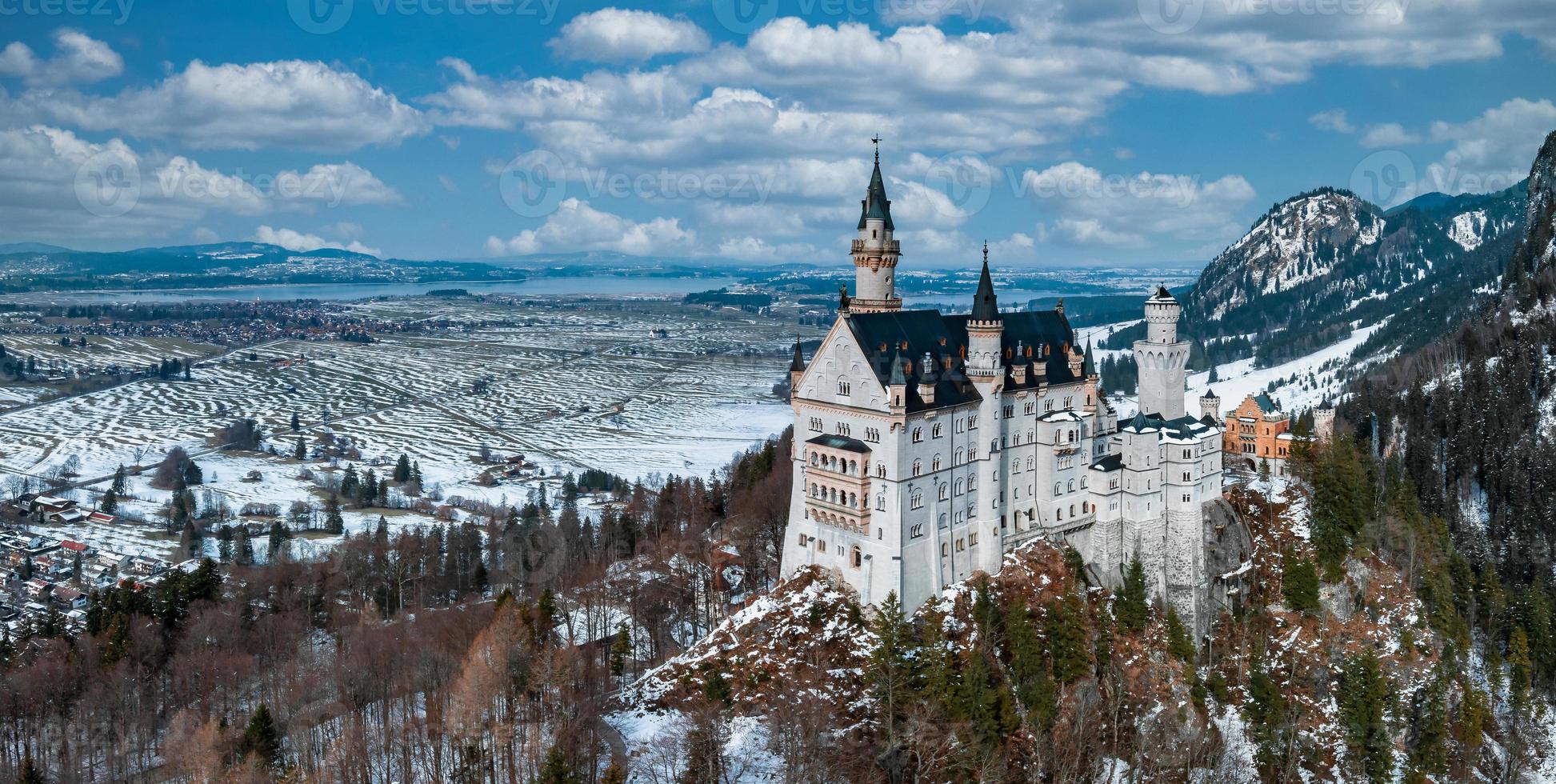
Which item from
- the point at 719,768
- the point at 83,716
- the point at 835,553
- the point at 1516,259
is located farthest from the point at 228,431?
the point at 1516,259

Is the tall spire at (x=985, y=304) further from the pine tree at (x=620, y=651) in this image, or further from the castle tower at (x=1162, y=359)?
the pine tree at (x=620, y=651)

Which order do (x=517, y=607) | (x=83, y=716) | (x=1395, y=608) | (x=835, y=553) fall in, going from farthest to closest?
1. (x=1395, y=608)
2. (x=835, y=553)
3. (x=517, y=607)
4. (x=83, y=716)

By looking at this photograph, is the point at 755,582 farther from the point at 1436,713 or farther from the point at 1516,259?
the point at 1516,259

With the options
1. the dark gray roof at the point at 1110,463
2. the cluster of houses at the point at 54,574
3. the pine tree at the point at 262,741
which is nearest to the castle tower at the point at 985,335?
the dark gray roof at the point at 1110,463

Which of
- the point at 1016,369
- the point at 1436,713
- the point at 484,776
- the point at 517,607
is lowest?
the point at 1436,713

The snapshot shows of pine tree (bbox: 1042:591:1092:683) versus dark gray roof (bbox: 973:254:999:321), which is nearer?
pine tree (bbox: 1042:591:1092:683)

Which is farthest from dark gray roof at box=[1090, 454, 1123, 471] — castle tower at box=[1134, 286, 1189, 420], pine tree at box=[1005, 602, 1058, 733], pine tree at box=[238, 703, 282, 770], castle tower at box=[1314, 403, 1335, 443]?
pine tree at box=[238, 703, 282, 770]

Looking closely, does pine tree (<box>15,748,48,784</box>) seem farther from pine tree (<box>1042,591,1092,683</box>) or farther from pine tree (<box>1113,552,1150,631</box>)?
pine tree (<box>1113,552,1150,631</box>)
